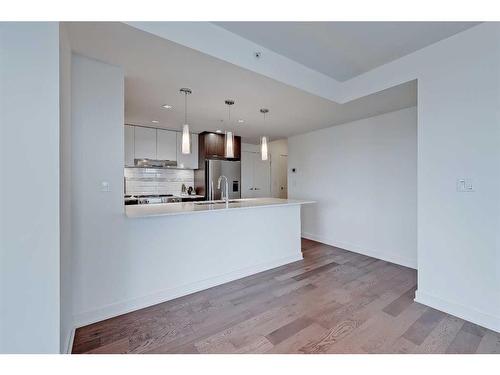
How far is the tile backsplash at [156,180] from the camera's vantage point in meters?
4.50

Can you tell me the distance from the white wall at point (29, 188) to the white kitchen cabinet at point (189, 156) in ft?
11.1

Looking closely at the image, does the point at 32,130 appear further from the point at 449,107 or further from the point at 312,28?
the point at 449,107

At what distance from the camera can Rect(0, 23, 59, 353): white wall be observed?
1.15 m

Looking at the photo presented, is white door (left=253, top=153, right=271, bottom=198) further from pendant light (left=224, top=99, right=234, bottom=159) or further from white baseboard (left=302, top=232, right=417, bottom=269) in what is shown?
pendant light (left=224, top=99, right=234, bottom=159)

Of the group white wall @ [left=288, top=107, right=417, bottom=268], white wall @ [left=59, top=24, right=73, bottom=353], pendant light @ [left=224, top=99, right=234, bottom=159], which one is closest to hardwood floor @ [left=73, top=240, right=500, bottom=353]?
white wall @ [left=59, top=24, right=73, bottom=353]

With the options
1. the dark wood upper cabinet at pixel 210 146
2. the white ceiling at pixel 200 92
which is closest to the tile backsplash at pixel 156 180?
the dark wood upper cabinet at pixel 210 146

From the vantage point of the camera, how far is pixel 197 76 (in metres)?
2.22

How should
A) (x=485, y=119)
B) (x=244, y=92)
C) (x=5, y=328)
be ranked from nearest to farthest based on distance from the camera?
(x=5, y=328) → (x=485, y=119) → (x=244, y=92)

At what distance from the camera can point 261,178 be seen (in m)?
6.09

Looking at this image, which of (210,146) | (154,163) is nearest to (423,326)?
(210,146)

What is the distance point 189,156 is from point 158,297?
313 cm

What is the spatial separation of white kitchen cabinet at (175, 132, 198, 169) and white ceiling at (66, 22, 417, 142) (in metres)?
0.48

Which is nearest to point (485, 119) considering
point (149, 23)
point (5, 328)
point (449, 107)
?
point (449, 107)

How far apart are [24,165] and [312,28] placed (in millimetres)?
2227
